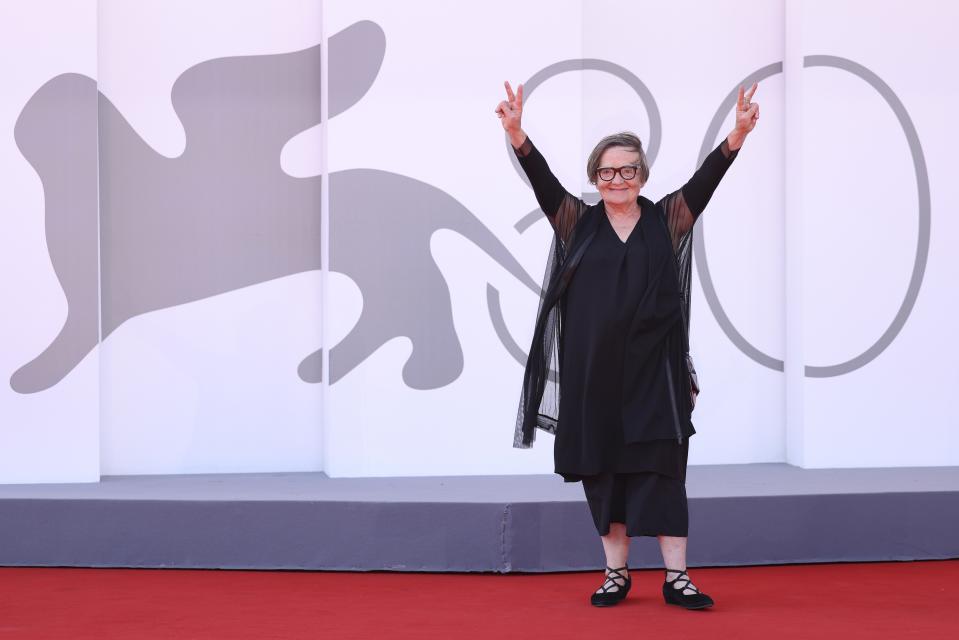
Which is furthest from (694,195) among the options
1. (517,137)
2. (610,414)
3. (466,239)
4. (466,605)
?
(466,239)

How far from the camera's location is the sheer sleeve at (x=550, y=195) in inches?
118

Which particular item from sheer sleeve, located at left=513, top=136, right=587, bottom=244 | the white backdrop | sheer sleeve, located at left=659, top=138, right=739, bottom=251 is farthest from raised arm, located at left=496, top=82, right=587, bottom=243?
the white backdrop

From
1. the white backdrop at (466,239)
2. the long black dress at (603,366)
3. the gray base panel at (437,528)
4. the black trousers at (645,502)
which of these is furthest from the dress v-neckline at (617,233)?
the white backdrop at (466,239)

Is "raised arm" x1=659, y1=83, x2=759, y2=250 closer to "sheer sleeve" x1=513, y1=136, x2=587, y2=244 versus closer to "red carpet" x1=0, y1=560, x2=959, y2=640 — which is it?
"sheer sleeve" x1=513, y1=136, x2=587, y2=244

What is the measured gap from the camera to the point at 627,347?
2986 mm

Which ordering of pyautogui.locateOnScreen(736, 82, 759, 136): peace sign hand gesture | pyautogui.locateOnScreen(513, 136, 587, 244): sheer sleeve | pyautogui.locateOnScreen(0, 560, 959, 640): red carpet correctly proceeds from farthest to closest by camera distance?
1. pyautogui.locateOnScreen(513, 136, 587, 244): sheer sleeve
2. pyautogui.locateOnScreen(736, 82, 759, 136): peace sign hand gesture
3. pyautogui.locateOnScreen(0, 560, 959, 640): red carpet

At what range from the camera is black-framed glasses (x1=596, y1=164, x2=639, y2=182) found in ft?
9.76

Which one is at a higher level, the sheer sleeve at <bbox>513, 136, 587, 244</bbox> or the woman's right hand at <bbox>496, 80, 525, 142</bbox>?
the woman's right hand at <bbox>496, 80, 525, 142</bbox>

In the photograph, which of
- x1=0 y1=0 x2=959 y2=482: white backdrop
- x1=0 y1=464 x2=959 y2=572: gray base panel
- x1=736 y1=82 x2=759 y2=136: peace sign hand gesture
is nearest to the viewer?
x1=736 y1=82 x2=759 y2=136: peace sign hand gesture

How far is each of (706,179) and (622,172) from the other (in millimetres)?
206

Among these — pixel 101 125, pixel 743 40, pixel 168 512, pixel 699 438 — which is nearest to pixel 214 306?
pixel 101 125

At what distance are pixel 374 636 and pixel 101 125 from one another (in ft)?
8.35

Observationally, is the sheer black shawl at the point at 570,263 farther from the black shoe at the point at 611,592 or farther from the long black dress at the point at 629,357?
the black shoe at the point at 611,592

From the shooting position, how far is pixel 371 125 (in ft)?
14.4
